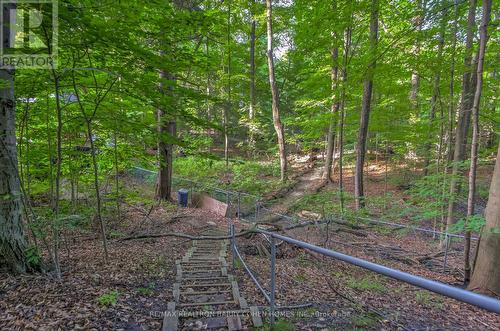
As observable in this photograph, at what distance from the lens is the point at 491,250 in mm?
4680

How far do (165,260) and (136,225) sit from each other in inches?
121

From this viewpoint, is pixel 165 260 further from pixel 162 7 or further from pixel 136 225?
pixel 162 7

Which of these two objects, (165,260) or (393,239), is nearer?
(165,260)

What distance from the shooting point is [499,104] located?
35.4 feet

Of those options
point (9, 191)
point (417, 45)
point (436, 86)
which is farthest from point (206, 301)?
point (436, 86)

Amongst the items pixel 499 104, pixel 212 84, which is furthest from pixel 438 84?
pixel 212 84

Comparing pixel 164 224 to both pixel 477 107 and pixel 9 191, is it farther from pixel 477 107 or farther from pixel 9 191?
pixel 477 107

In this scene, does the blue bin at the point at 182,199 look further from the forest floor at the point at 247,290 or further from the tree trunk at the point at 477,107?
the tree trunk at the point at 477,107

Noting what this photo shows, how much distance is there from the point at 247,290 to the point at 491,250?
4063 millimetres

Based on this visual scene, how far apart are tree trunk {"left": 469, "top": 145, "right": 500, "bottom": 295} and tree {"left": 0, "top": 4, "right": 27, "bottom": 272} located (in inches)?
267

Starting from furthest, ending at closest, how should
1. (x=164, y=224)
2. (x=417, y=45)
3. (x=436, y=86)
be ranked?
(x=436, y=86)
(x=164, y=224)
(x=417, y=45)

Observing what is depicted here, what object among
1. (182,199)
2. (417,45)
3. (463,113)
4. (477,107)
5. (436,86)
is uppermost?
(417,45)

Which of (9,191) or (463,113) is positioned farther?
(463,113)

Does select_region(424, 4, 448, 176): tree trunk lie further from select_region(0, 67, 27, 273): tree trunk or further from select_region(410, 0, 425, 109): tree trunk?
select_region(0, 67, 27, 273): tree trunk
